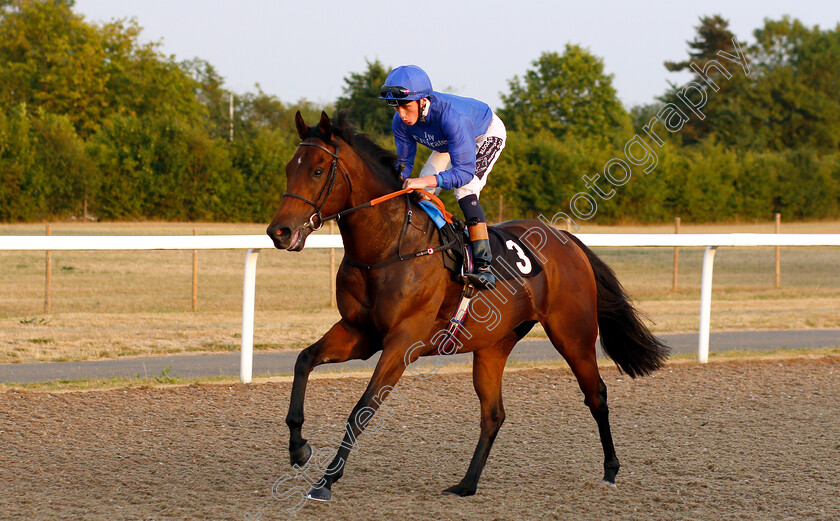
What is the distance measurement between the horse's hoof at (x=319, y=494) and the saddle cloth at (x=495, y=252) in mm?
1287

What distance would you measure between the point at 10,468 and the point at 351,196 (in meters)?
2.44

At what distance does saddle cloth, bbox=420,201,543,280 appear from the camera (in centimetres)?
469

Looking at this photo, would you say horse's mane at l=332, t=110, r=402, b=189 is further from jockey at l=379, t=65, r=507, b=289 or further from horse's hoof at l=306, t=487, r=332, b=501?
horse's hoof at l=306, t=487, r=332, b=501

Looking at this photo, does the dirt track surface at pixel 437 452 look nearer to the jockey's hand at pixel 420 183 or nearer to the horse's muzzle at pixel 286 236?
the horse's muzzle at pixel 286 236

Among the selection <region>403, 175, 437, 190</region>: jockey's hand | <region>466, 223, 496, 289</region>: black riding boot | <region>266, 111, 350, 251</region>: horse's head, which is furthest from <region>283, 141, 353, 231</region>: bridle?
<region>466, 223, 496, 289</region>: black riding boot

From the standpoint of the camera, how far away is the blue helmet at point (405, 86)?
4441 mm

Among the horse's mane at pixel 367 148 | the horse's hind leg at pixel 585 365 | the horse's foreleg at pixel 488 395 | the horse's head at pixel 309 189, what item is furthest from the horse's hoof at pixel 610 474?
the horse's head at pixel 309 189

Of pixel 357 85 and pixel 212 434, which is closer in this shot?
pixel 212 434

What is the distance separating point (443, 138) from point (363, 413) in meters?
1.53

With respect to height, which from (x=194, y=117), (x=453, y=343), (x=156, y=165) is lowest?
(x=453, y=343)

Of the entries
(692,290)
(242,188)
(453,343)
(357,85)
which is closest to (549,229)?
(453,343)

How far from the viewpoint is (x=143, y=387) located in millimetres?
7078

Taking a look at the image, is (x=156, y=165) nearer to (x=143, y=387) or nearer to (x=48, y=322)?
(x=48, y=322)

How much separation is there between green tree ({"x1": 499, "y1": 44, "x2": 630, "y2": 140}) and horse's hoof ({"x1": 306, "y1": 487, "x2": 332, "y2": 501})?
36.7 metres
